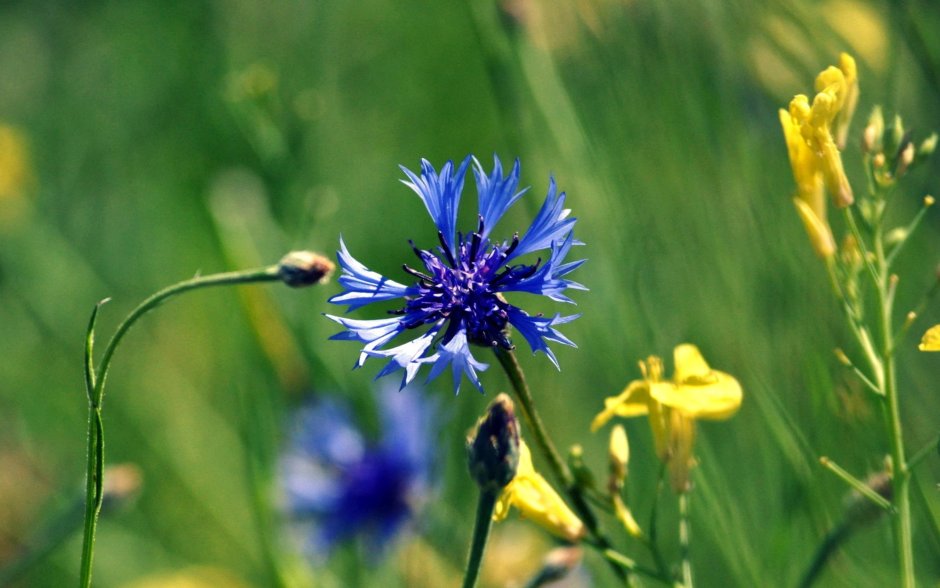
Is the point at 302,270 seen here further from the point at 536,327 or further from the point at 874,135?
the point at 874,135

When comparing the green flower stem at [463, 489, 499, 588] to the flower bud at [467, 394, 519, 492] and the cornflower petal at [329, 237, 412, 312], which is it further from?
the cornflower petal at [329, 237, 412, 312]

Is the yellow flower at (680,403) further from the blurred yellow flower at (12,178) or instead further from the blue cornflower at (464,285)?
the blurred yellow flower at (12,178)

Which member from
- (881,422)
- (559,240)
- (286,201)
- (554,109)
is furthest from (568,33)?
(559,240)

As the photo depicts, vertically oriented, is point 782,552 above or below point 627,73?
below

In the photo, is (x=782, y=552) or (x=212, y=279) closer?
(x=212, y=279)

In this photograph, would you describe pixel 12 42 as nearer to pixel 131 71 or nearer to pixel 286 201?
pixel 131 71

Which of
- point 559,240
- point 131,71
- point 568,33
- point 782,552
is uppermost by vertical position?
point 131,71

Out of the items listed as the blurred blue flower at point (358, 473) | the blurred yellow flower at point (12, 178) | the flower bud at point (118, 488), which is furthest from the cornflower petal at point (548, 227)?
the blurred yellow flower at point (12, 178)
